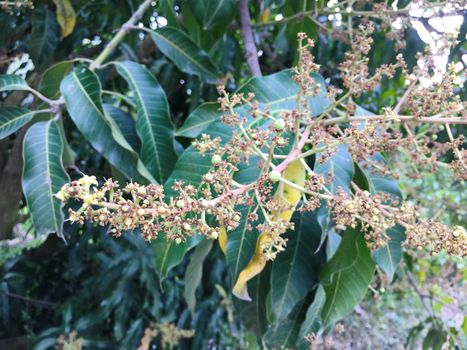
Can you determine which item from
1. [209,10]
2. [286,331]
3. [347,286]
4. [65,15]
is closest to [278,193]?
[347,286]

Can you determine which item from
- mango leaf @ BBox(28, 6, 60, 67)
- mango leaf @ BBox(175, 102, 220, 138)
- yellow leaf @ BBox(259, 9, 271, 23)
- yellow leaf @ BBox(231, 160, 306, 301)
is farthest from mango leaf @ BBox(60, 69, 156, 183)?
yellow leaf @ BBox(259, 9, 271, 23)

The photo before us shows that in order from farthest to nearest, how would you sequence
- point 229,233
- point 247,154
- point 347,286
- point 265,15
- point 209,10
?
point 265,15, point 209,10, point 347,286, point 229,233, point 247,154

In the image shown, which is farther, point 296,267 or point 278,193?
point 296,267

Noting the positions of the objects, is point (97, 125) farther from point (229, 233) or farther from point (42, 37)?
point (42, 37)

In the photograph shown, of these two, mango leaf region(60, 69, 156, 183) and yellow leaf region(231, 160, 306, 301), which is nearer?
yellow leaf region(231, 160, 306, 301)

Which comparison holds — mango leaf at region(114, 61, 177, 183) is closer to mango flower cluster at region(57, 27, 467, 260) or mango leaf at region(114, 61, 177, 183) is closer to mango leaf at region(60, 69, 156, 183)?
mango leaf at region(60, 69, 156, 183)

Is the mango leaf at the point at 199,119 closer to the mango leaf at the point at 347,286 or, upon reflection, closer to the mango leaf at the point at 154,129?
the mango leaf at the point at 154,129

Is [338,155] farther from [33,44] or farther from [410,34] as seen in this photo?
[33,44]
